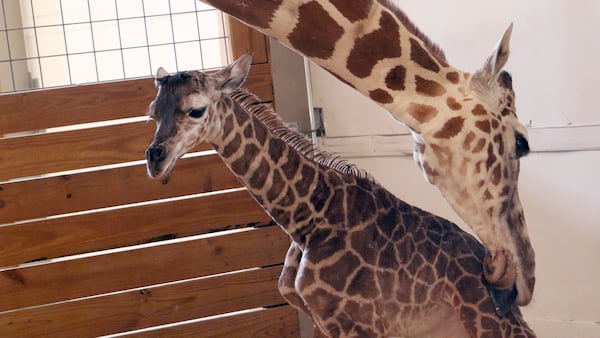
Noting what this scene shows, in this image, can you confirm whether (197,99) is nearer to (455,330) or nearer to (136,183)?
(455,330)

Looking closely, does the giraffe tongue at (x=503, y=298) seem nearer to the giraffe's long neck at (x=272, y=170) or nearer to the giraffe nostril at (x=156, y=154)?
the giraffe's long neck at (x=272, y=170)

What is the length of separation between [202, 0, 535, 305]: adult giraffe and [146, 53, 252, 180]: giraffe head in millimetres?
200

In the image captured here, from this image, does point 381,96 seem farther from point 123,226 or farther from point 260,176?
point 123,226

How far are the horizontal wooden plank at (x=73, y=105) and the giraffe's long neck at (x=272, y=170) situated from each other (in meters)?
1.05

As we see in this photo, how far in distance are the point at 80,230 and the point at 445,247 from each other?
147cm

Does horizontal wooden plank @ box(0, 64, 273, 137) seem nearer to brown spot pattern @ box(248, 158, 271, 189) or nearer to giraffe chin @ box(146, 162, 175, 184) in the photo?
brown spot pattern @ box(248, 158, 271, 189)

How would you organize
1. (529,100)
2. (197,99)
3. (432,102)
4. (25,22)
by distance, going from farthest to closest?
1. (25,22)
2. (529,100)
3. (197,99)
4. (432,102)

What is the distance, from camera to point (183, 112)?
56.4 inches

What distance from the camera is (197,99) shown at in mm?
1451

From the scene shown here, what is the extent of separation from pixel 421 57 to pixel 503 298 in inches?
19.5

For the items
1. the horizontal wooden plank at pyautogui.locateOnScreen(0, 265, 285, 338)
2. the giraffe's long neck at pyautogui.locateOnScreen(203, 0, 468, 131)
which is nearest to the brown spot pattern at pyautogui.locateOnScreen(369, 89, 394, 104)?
the giraffe's long neck at pyautogui.locateOnScreen(203, 0, 468, 131)

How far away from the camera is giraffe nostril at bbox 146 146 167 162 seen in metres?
1.36

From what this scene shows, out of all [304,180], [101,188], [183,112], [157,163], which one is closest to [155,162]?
[157,163]

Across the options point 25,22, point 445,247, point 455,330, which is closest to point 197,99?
point 445,247
